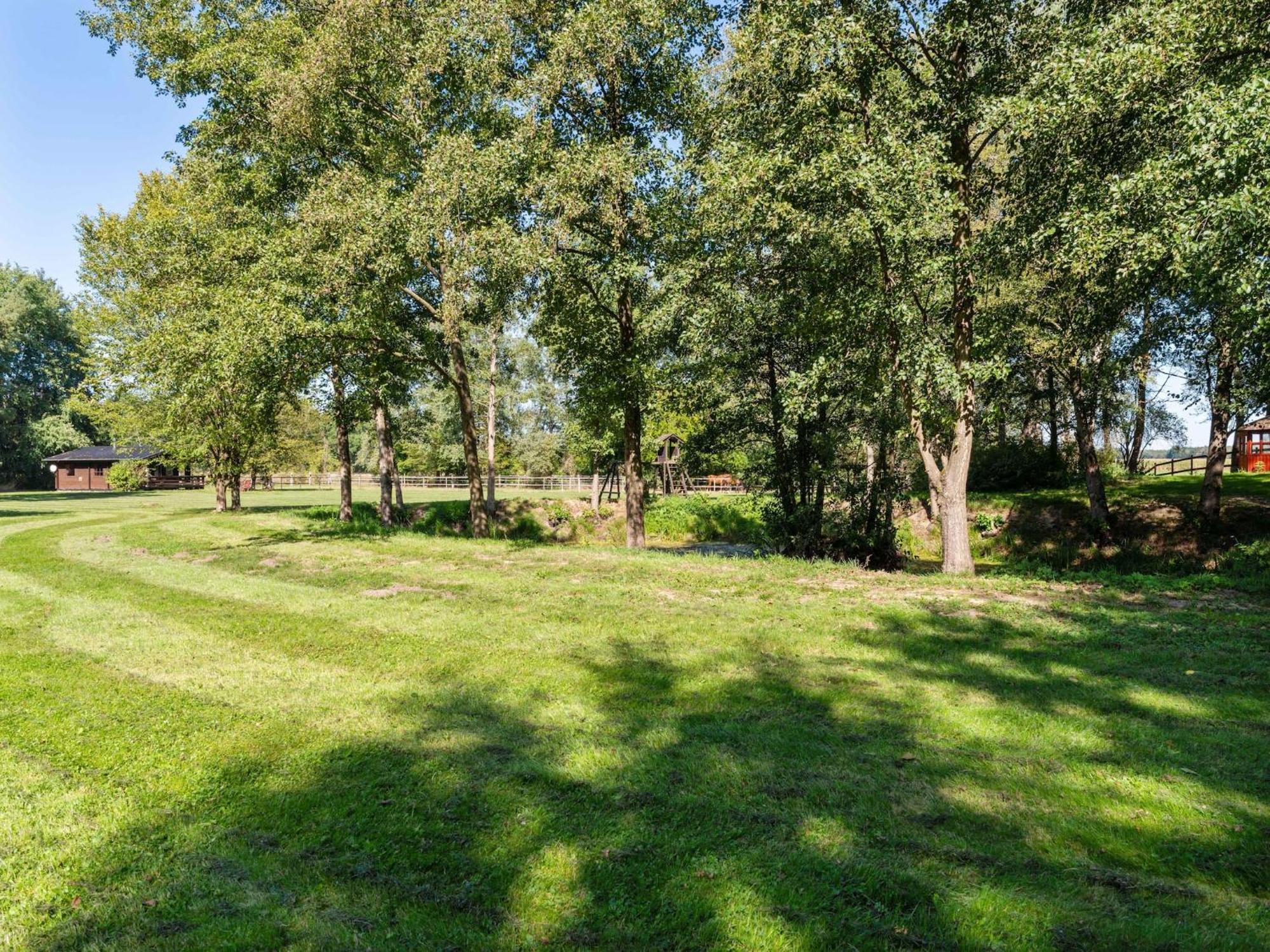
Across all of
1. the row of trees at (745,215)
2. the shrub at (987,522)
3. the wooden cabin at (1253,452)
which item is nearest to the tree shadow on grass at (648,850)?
the row of trees at (745,215)

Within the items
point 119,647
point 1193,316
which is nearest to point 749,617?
point 119,647

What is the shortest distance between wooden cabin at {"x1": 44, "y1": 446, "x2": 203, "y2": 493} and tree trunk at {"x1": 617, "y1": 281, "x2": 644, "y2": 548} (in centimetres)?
5269

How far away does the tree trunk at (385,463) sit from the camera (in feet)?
68.7

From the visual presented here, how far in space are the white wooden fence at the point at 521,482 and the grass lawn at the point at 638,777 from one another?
2918 cm

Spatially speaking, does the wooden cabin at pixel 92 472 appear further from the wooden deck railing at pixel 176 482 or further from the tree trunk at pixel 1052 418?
the tree trunk at pixel 1052 418

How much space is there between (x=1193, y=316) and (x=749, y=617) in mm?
12882

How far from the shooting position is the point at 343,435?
2148 centimetres

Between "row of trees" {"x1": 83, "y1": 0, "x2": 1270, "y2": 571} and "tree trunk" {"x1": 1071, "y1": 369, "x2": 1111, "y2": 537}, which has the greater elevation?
"row of trees" {"x1": 83, "y1": 0, "x2": 1270, "y2": 571}

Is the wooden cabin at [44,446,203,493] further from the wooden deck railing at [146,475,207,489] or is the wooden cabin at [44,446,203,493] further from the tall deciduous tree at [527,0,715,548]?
the tall deciduous tree at [527,0,715,548]

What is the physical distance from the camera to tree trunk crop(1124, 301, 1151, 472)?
596 inches

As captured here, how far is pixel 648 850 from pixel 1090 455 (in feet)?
65.7

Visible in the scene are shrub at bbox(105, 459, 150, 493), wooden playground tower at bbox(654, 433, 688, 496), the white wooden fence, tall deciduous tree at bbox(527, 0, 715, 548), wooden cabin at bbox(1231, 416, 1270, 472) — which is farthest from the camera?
the white wooden fence

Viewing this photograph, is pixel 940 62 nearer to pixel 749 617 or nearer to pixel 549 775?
pixel 749 617

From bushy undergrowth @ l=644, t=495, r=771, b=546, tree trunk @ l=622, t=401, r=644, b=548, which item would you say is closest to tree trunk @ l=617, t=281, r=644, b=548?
tree trunk @ l=622, t=401, r=644, b=548
